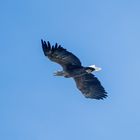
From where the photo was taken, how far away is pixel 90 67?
46125 millimetres

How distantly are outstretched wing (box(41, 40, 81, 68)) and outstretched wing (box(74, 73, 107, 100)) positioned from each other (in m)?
1.36

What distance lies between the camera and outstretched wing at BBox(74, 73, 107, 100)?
47219 mm

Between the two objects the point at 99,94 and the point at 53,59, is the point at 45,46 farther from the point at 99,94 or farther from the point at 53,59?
the point at 99,94

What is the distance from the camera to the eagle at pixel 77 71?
45.5m

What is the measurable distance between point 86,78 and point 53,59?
2.12 m

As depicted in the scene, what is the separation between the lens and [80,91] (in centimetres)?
4803

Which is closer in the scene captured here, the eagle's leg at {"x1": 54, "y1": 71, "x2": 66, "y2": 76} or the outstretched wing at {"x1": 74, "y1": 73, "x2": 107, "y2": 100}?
the eagle's leg at {"x1": 54, "y1": 71, "x2": 66, "y2": 76}

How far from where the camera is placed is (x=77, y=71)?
46.4 meters

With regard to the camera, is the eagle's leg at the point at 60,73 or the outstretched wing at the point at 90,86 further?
the outstretched wing at the point at 90,86

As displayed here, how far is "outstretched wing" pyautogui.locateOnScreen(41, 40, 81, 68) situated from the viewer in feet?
149

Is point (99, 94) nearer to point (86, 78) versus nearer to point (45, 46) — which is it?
point (86, 78)

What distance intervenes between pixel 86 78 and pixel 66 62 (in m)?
1.60

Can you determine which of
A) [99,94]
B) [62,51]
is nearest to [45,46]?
[62,51]

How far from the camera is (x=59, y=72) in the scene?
4700 cm
